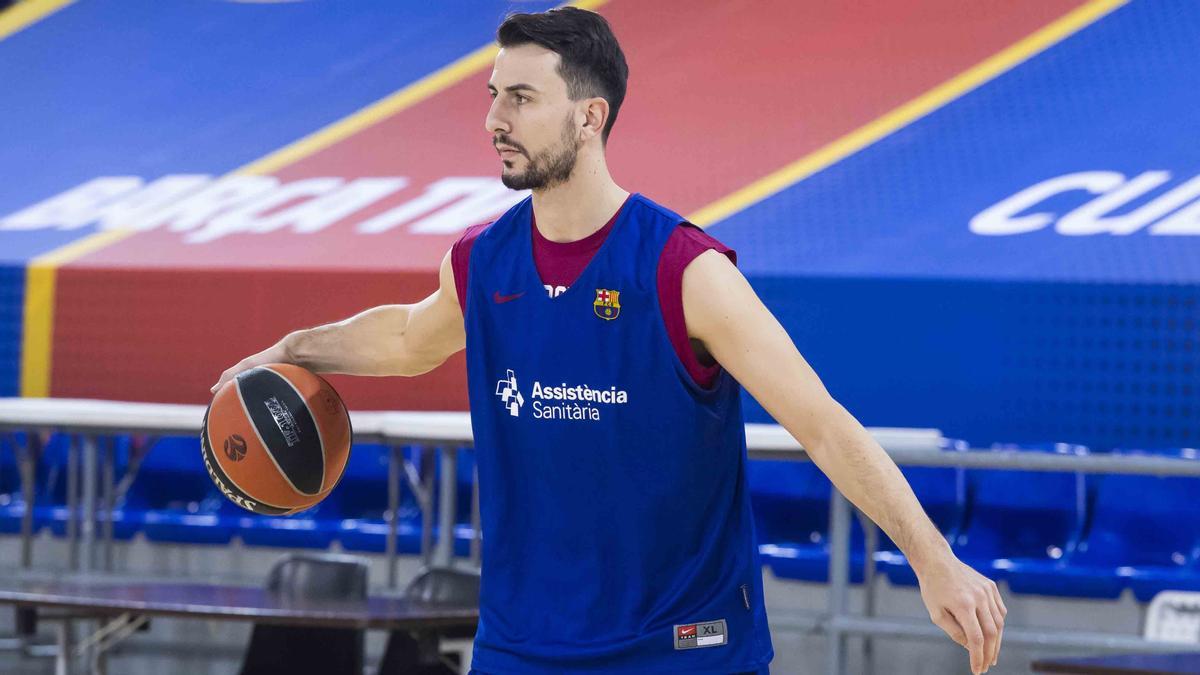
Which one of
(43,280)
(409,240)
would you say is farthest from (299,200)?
(43,280)

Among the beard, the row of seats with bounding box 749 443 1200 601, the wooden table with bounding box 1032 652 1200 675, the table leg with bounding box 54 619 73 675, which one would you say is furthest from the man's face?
the row of seats with bounding box 749 443 1200 601

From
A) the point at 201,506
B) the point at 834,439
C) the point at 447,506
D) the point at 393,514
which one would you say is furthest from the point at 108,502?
the point at 834,439

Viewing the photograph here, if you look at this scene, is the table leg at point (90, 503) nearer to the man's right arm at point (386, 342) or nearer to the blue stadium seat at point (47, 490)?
the blue stadium seat at point (47, 490)

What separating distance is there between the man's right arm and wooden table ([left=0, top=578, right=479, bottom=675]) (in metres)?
1.76

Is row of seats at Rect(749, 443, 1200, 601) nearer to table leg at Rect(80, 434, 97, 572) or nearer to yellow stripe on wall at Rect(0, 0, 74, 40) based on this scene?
table leg at Rect(80, 434, 97, 572)

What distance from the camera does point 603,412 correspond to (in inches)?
93.5

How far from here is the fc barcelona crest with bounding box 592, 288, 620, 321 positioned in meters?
2.37

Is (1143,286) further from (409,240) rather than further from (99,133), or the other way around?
(99,133)

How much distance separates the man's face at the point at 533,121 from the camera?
2373 mm

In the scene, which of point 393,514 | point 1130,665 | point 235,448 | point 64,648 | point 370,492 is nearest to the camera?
point 235,448

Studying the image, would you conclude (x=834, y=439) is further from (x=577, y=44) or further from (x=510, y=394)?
(x=577, y=44)

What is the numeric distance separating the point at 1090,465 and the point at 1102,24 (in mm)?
2412

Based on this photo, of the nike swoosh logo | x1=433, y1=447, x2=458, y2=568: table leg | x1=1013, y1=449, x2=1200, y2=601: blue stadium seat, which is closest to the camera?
the nike swoosh logo

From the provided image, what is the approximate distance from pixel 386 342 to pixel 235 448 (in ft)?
1.17
